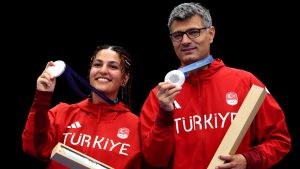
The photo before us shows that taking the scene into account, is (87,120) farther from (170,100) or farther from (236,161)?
(236,161)

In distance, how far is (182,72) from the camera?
90.2 inches

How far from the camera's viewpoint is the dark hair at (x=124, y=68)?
2920 mm

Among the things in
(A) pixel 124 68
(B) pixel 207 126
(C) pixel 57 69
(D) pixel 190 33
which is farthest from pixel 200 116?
(C) pixel 57 69

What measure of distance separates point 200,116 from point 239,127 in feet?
1.05

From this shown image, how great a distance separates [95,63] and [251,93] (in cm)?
105

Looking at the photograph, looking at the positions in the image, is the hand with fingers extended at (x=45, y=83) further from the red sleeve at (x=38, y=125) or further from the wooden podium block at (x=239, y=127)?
the wooden podium block at (x=239, y=127)

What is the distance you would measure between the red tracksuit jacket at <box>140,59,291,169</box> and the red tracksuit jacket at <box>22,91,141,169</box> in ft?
0.46

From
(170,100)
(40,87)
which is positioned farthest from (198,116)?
(40,87)

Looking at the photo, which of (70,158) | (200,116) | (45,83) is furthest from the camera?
(200,116)

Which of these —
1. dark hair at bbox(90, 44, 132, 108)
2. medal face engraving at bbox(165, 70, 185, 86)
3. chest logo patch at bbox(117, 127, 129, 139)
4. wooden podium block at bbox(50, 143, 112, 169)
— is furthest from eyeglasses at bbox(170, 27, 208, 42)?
wooden podium block at bbox(50, 143, 112, 169)

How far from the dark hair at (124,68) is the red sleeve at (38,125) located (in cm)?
62

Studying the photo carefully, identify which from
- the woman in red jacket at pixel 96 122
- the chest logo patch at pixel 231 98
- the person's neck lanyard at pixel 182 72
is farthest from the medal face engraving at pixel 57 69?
the chest logo patch at pixel 231 98

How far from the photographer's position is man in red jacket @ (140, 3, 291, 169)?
2352mm

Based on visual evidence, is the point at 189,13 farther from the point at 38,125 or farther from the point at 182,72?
the point at 38,125
